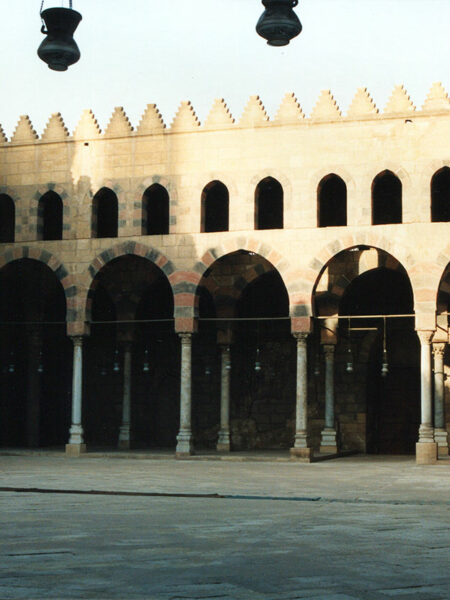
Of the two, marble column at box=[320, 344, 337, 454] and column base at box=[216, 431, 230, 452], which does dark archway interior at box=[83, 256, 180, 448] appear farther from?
marble column at box=[320, 344, 337, 454]

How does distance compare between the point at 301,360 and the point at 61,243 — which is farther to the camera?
the point at 61,243

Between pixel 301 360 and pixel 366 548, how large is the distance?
14645mm

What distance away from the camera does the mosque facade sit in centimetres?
2397

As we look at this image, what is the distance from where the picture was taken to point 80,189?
26.2m

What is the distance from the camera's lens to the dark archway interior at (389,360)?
2802cm

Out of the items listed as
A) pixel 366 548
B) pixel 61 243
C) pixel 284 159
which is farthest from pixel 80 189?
pixel 366 548

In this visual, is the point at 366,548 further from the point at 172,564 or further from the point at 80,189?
the point at 80,189

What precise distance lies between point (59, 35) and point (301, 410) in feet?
45.1

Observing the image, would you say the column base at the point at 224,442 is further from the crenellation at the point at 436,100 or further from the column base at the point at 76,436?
the crenellation at the point at 436,100

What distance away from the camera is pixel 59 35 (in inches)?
477

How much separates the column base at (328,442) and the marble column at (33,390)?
320 inches

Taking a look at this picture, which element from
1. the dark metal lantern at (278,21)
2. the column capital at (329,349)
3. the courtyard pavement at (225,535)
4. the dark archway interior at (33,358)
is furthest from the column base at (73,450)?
the dark metal lantern at (278,21)

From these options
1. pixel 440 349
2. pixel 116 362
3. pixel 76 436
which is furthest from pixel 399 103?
pixel 76 436

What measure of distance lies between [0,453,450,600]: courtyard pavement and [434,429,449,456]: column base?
5905 millimetres
